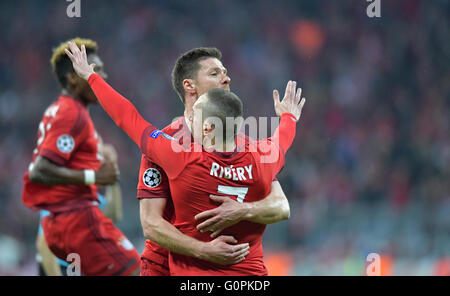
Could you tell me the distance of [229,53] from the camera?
1523 centimetres

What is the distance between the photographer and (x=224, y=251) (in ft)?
10.3

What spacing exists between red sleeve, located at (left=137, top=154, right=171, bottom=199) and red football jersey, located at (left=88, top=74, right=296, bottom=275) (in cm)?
10

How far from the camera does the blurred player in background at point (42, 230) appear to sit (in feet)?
17.5

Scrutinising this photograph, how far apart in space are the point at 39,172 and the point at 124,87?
951cm

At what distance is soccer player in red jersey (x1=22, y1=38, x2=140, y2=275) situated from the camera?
193 inches

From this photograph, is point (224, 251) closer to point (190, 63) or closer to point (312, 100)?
point (190, 63)

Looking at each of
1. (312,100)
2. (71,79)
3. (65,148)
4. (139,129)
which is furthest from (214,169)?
(312,100)

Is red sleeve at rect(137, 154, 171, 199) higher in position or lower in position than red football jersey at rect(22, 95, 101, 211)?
lower

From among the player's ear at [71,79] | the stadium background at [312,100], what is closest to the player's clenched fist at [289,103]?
the player's ear at [71,79]

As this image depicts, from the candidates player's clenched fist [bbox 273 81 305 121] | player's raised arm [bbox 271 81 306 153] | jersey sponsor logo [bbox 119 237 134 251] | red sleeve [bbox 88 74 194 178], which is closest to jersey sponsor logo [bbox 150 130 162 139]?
red sleeve [bbox 88 74 194 178]

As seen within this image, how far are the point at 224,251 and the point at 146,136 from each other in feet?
2.48

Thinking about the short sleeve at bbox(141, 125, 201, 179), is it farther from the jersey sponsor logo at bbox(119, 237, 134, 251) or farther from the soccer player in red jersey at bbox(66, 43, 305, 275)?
the jersey sponsor logo at bbox(119, 237, 134, 251)
